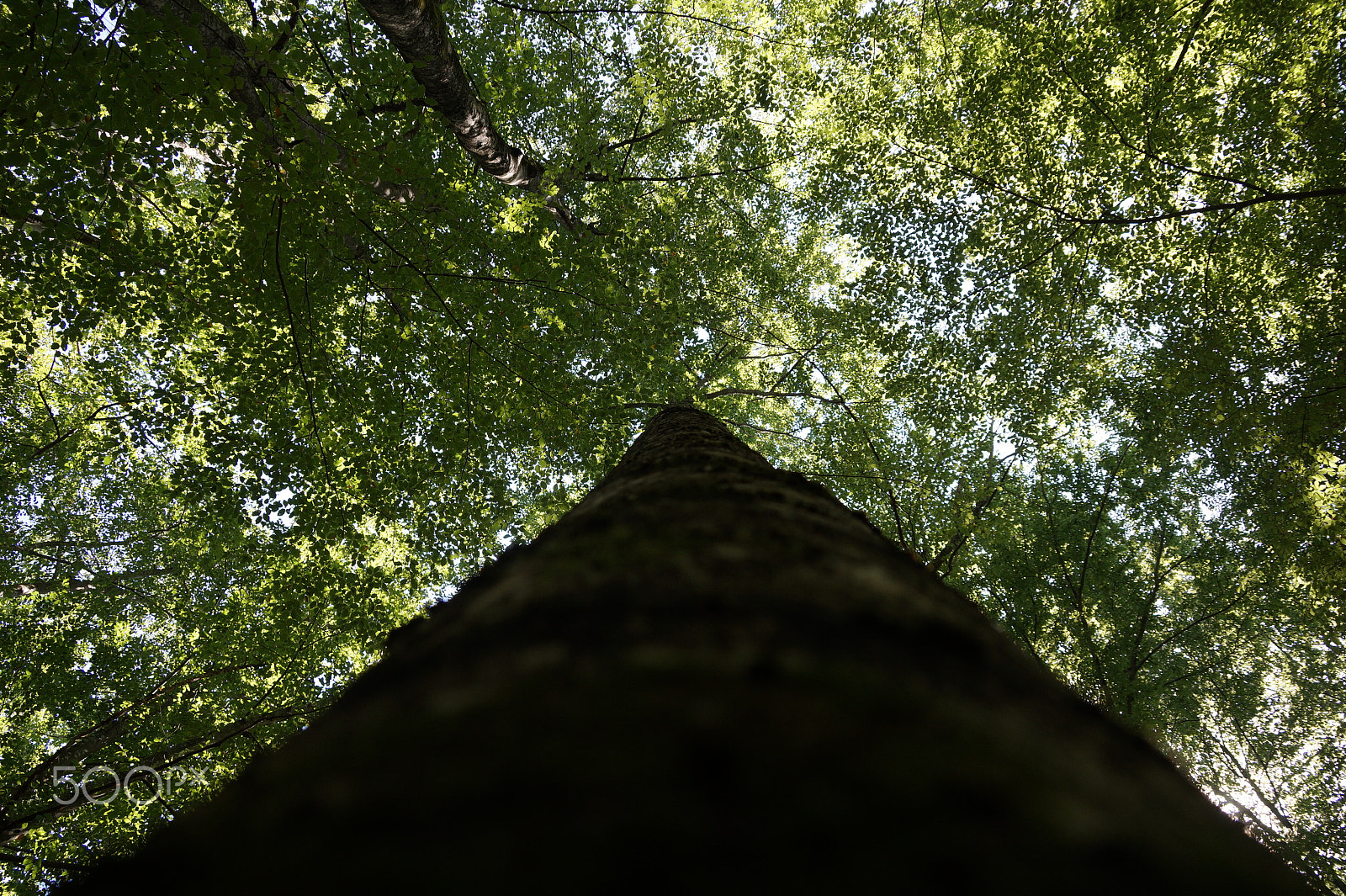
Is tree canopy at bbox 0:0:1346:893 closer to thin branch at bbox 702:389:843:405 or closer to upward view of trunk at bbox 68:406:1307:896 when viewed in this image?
thin branch at bbox 702:389:843:405

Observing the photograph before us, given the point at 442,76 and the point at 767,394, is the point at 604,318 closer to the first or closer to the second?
the point at 442,76

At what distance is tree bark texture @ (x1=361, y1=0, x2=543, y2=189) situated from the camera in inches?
199

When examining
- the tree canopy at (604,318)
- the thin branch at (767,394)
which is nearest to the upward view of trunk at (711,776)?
the tree canopy at (604,318)

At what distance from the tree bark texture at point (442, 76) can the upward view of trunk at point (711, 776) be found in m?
6.16

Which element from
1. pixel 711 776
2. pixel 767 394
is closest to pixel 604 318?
pixel 767 394

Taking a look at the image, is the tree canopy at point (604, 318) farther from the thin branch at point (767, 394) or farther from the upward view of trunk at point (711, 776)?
the upward view of trunk at point (711, 776)

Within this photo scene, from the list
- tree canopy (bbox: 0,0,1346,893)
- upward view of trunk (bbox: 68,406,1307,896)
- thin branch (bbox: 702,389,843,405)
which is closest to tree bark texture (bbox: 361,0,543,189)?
tree canopy (bbox: 0,0,1346,893)

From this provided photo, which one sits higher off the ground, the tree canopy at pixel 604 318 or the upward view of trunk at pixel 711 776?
the tree canopy at pixel 604 318

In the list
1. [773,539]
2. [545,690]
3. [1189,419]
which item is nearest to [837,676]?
[545,690]

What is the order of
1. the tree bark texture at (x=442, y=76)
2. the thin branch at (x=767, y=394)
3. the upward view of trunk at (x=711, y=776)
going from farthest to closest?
1. the thin branch at (x=767, y=394)
2. the tree bark texture at (x=442, y=76)
3. the upward view of trunk at (x=711, y=776)

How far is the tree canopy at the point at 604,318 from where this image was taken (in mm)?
5301

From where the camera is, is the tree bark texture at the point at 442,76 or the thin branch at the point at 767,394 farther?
the thin branch at the point at 767,394

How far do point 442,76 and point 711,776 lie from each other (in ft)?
24.2

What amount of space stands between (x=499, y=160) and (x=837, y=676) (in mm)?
8388
